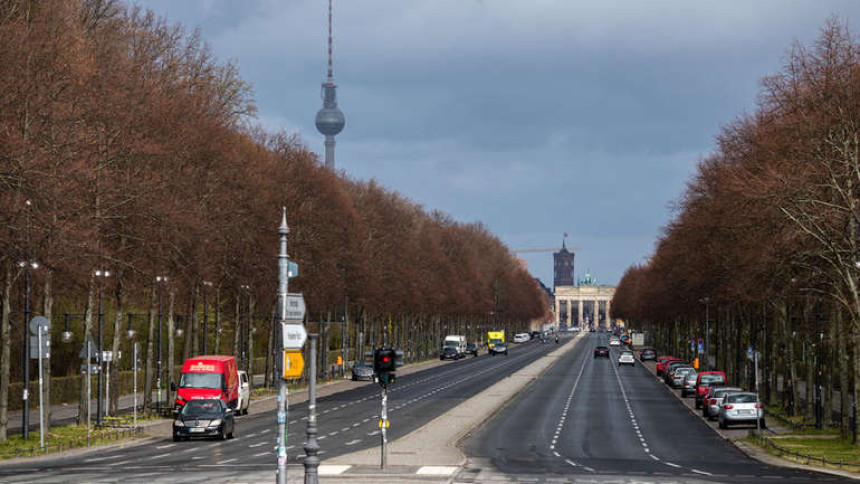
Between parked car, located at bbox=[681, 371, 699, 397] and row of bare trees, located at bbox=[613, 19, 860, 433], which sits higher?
row of bare trees, located at bbox=[613, 19, 860, 433]

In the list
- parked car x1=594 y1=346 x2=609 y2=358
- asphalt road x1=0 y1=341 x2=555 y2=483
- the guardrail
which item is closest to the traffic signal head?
asphalt road x1=0 y1=341 x2=555 y2=483

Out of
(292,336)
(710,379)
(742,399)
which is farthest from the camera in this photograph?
(710,379)

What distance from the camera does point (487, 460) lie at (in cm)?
4147

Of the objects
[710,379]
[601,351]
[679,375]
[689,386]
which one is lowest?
[689,386]

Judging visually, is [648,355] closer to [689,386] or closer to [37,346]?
[689,386]

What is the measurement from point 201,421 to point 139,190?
1036 centimetres

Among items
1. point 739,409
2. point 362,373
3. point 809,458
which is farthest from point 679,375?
point 809,458

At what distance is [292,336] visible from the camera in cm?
2631

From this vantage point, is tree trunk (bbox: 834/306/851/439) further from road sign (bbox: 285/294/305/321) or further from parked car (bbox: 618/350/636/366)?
parked car (bbox: 618/350/636/366)

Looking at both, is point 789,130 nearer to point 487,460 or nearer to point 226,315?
point 487,460

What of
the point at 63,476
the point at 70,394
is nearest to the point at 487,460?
the point at 63,476

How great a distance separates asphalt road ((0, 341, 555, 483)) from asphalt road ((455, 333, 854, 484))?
5.01 metres

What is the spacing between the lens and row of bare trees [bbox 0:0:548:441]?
41094 millimetres

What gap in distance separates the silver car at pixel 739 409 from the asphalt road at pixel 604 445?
1.14 meters
